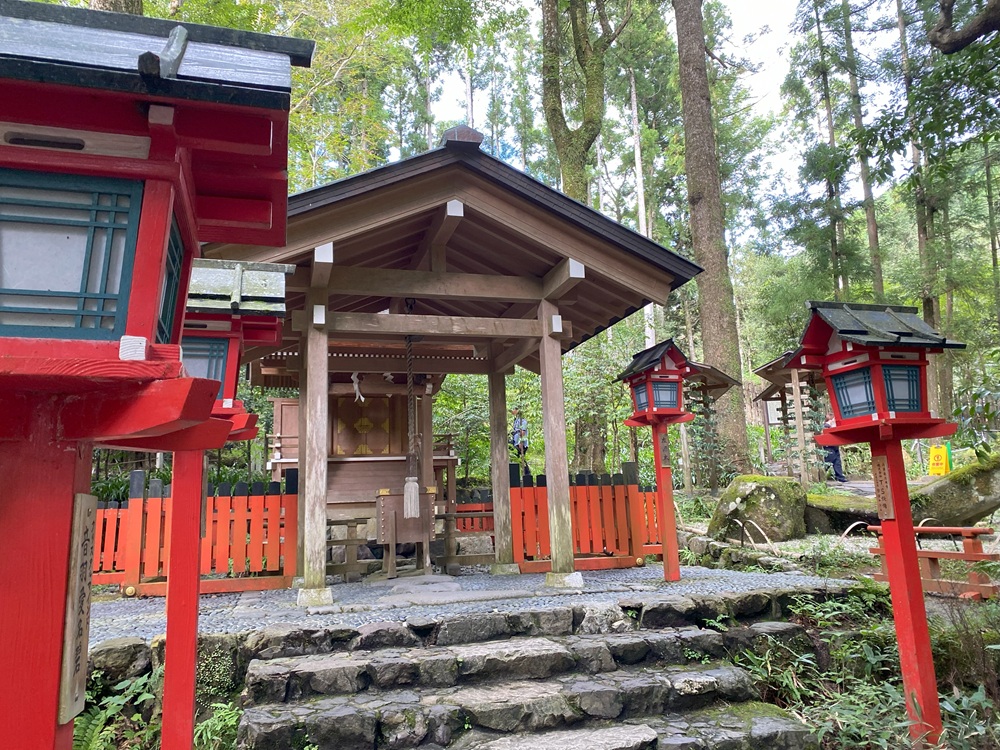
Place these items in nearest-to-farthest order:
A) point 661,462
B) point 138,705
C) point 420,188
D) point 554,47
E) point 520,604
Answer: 1. point 138,705
2. point 520,604
3. point 420,188
4. point 661,462
5. point 554,47

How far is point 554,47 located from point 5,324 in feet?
45.5

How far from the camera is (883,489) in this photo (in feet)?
13.1

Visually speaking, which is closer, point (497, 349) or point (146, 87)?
point (146, 87)

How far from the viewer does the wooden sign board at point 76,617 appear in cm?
176

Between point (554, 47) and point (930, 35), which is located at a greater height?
point (554, 47)

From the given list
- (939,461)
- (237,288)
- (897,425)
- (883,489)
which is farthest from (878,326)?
(939,461)

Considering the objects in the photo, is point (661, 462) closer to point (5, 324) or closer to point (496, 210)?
point (496, 210)

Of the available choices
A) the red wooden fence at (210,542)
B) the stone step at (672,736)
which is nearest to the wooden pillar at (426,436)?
the red wooden fence at (210,542)

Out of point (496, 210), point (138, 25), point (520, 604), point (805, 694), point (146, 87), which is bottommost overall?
point (805, 694)

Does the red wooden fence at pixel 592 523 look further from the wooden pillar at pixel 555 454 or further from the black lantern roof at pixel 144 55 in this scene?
the black lantern roof at pixel 144 55

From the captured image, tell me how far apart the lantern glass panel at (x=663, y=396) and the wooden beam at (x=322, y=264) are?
3570 millimetres

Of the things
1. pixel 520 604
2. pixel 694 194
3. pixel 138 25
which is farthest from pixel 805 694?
pixel 694 194

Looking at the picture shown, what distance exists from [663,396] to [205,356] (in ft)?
14.6

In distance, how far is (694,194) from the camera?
11883 mm
